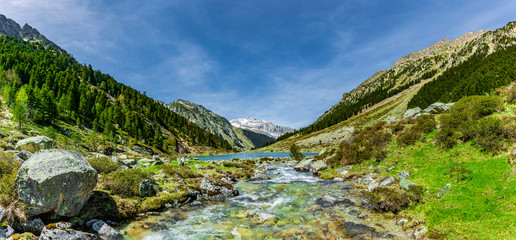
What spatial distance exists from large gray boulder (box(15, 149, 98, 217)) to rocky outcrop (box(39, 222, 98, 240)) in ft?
3.37

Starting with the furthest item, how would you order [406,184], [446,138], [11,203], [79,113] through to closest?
[79,113]
[446,138]
[406,184]
[11,203]

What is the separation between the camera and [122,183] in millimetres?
18828

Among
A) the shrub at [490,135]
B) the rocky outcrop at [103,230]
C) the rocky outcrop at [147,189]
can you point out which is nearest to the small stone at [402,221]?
the shrub at [490,135]

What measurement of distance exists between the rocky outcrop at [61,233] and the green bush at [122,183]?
616cm

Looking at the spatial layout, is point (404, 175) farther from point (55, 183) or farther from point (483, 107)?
point (55, 183)

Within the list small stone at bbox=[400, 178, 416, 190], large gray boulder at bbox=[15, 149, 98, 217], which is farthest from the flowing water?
large gray boulder at bbox=[15, 149, 98, 217]

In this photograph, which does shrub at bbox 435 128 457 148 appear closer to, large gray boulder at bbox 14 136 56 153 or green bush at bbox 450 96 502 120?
green bush at bbox 450 96 502 120

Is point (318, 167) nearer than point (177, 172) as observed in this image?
No

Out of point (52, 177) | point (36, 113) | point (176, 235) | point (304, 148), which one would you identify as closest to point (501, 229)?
point (176, 235)

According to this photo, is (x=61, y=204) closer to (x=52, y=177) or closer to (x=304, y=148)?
(x=52, y=177)

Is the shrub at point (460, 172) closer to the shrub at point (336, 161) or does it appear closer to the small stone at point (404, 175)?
the small stone at point (404, 175)

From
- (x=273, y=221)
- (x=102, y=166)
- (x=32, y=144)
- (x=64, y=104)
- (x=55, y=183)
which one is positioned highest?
(x=64, y=104)

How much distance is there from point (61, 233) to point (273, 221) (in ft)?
41.7

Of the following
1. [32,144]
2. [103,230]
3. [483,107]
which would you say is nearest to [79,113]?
[32,144]
